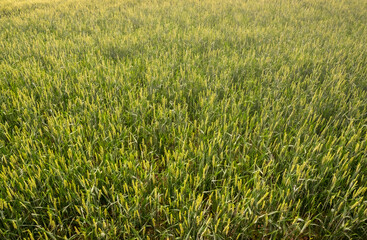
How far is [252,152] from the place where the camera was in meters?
1.43

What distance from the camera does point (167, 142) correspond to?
157 cm

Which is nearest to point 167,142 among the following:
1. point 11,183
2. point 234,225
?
point 234,225

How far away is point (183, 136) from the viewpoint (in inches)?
61.8

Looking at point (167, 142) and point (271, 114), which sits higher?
point (271, 114)

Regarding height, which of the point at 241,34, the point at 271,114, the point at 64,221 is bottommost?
the point at 64,221

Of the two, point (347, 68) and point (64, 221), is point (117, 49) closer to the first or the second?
point (64, 221)

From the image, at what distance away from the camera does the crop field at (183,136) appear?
41.4 inches

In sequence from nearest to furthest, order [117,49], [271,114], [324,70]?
[271,114] → [324,70] → [117,49]

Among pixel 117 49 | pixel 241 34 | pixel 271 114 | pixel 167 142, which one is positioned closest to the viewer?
pixel 167 142

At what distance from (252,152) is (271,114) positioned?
1.39ft

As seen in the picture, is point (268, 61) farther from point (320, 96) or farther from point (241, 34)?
point (241, 34)

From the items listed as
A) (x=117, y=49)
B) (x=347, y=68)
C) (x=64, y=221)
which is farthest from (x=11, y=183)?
(x=347, y=68)

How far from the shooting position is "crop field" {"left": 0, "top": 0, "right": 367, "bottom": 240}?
3.45 feet

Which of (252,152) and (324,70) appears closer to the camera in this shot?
(252,152)
